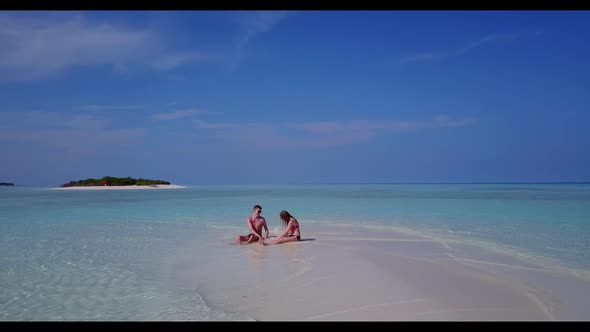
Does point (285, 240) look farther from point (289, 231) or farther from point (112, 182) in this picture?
point (112, 182)

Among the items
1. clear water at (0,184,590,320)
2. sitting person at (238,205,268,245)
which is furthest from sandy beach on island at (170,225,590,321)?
sitting person at (238,205,268,245)

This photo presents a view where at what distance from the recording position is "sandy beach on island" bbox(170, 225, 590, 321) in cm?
458

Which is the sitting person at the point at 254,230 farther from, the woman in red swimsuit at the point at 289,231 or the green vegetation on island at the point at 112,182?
the green vegetation on island at the point at 112,182

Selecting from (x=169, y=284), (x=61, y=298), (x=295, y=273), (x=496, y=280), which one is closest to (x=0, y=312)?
(x=61, y=298)

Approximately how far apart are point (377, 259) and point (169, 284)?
12.5 feet

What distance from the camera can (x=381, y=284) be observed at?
571 cm

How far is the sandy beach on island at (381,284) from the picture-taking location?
4582 millimetres

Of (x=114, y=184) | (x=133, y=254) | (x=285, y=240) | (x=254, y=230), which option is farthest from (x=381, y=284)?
(x=114, y=184)

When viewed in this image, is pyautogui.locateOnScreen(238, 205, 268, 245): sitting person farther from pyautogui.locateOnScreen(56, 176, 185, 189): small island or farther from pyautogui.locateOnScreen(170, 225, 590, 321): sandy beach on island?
pyautogui.locateOnScreen(56, 176, 185, 189): small island

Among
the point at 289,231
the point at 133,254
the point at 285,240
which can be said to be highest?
the point at 289,231

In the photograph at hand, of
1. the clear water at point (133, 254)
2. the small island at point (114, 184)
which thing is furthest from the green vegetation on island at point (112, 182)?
the clear water at point (133, 254)

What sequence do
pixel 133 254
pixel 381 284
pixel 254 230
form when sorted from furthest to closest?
pixel 254 230 → pixel 133 254 → pixel 381 284

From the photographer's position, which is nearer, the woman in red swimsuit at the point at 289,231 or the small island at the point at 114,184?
the woman in red swimsuit at the point at 289,231
